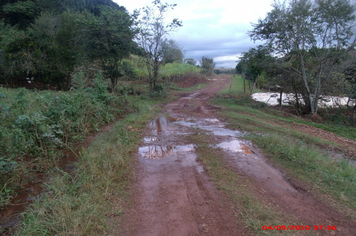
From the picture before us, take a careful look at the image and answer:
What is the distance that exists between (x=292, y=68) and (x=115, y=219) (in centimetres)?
1527

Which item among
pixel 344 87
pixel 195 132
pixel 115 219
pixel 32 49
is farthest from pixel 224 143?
pixel 32 49

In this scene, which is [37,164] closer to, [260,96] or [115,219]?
[115,219]

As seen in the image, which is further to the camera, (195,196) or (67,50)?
(67,50)

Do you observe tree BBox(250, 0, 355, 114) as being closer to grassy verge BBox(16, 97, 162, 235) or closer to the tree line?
the tree line

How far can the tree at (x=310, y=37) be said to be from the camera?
40.7 feet

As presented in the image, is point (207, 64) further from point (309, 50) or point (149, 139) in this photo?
point (149, 139)

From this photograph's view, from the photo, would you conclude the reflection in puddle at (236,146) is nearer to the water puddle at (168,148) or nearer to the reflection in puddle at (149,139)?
the water puddle at (168,148)

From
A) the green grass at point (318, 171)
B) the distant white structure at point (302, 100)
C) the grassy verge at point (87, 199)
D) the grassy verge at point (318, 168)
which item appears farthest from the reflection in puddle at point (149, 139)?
the distant white structure at point (302, 100)

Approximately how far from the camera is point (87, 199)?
3.46 metres

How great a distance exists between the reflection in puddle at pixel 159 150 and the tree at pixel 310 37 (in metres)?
10.6

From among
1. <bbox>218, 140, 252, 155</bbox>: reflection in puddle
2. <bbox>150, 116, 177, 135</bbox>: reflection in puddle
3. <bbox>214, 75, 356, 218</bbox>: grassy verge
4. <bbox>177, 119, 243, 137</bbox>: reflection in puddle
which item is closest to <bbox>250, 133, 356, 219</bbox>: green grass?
<bbox>214, 75, 356, 218</bbox>: grassy verge

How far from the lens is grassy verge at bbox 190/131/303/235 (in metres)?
3.18

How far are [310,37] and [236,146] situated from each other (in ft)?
34.5
